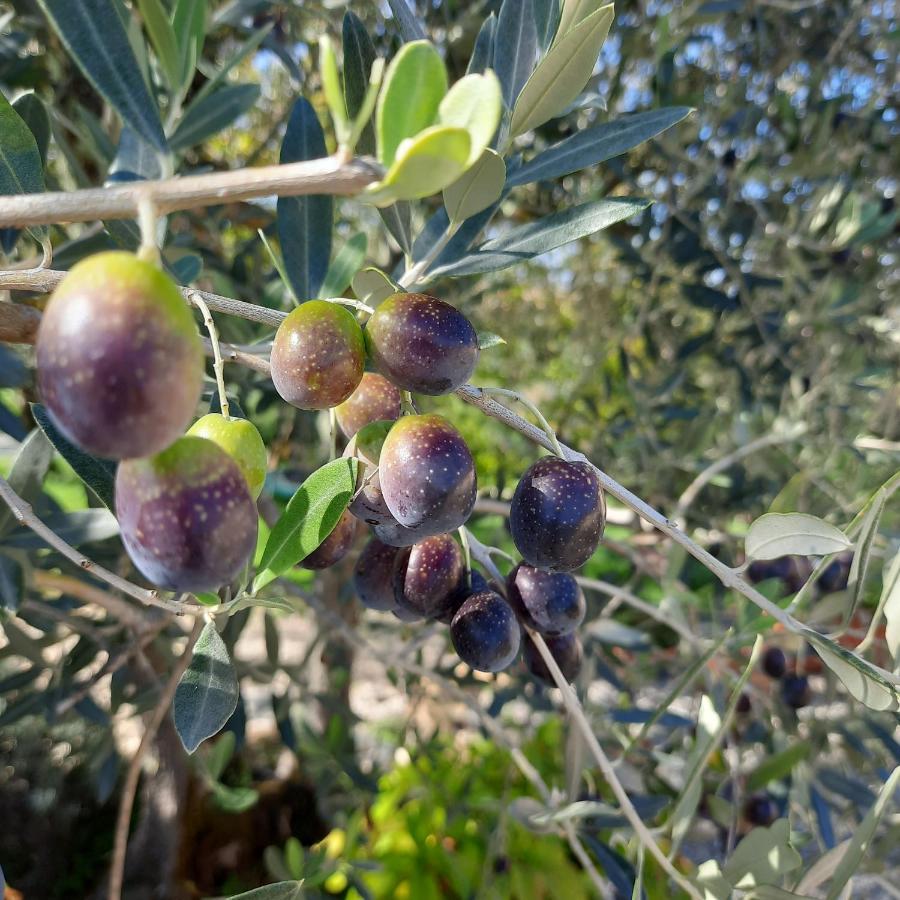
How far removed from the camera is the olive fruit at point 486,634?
74cm

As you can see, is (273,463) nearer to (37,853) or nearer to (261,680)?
(261,680)

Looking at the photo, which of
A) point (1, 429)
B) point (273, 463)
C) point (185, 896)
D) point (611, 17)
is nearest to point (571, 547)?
point (611, 17)

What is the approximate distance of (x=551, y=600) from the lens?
2.58ft

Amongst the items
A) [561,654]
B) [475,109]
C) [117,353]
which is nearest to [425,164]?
[475,109]

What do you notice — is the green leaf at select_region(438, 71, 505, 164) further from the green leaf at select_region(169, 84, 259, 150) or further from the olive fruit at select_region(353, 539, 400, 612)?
the green leaf at select_region(169, 84, 259, 150)

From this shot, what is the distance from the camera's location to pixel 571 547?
61 cm

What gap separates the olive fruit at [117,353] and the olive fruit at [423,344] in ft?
0.81

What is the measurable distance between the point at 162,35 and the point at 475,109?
245mm

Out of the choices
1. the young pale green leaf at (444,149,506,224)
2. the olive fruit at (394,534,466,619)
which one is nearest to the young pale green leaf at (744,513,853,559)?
the olive fruit at (394,534,466,619)

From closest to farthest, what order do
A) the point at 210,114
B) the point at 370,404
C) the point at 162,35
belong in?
the point at 162,35, the point at 370,404, the point at 210,114

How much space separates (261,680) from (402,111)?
4.86 ft

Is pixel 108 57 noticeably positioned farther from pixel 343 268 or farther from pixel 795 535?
pixel 795 535

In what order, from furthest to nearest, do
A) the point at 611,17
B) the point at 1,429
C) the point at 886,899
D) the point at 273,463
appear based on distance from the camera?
1. the point at 886,899
2. the point at 273,463
3. the point at 1,429
4. the point at 611,17

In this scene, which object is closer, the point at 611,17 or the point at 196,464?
the point at 196,464
